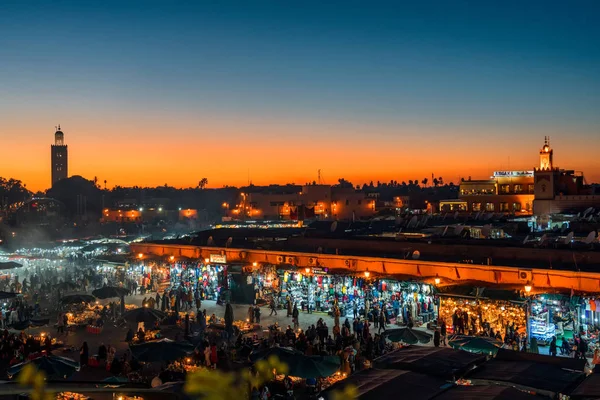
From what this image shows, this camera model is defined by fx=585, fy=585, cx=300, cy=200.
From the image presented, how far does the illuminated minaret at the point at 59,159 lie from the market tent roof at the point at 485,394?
13093 cm

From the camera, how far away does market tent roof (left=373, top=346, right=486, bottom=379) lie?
38.4 ft

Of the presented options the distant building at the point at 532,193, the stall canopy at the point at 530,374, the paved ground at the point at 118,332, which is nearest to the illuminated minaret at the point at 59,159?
the distant building at the point at 532,193

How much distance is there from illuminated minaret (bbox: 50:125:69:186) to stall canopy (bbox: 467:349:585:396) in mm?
129722

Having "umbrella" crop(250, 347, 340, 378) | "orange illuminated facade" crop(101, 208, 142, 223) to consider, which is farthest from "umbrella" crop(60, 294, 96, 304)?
"orange illuminated facade" crop(101, 208, 142, 223)

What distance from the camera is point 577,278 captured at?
62.2ft

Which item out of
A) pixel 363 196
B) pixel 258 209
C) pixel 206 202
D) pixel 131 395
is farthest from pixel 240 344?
pixel 206 202

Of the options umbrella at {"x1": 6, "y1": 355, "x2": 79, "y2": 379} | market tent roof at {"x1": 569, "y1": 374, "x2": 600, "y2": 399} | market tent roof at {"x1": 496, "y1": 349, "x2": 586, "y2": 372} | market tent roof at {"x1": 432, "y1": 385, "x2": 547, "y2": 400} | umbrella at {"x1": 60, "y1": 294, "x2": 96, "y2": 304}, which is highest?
market tent roof at {"x1": 432, "y1": 385, "x2": 547, "y2": 400}

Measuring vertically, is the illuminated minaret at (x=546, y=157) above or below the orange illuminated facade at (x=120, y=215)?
above

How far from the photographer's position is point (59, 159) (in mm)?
130000

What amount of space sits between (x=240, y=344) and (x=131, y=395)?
6325 mm

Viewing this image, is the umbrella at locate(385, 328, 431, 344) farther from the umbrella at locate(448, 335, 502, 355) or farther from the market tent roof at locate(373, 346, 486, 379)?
the market tent roof at locate(373, 346, 486, 379)

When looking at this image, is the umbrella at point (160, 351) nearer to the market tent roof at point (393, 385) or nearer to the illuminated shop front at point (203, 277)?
the market tent roof at point (393, 385)

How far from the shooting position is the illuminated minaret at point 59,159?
129 metres

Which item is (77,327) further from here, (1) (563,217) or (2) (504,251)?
(1) (563,217)
